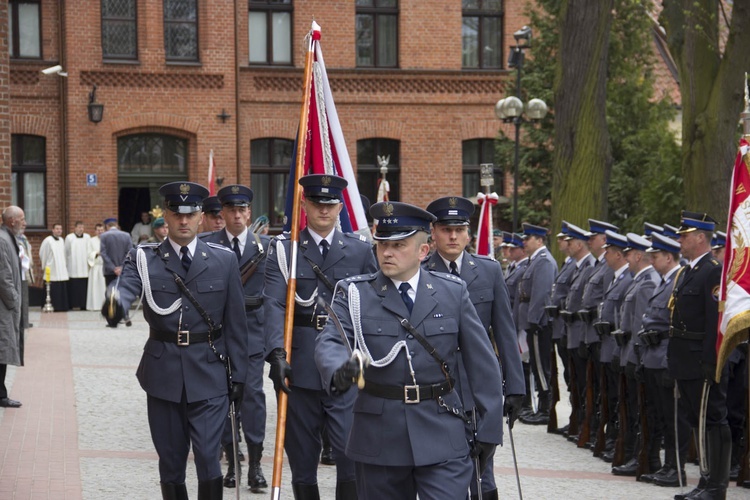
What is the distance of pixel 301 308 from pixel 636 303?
3.64m

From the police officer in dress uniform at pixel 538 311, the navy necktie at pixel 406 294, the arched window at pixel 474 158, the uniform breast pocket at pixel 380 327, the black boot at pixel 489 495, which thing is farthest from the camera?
the arched window at pixel 474 158

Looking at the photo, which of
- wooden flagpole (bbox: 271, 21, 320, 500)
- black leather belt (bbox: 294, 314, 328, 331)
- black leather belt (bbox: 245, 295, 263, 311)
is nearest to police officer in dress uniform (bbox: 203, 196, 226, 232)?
black leather belt (bbox: 245, 295, 263, 311)

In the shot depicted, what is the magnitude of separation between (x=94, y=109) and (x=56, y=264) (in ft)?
14.4

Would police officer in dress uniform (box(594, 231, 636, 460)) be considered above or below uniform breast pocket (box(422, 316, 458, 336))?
below

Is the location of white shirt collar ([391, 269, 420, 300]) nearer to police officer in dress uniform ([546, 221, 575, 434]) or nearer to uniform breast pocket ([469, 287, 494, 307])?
uniform breast pocket ([469, 287, 494, 307])

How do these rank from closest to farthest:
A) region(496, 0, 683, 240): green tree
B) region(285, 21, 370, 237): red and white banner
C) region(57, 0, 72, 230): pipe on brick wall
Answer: region(285, 21, 370, 237): red and white banner
region(57, 0, 72, 230): pipe on brick wall
region(496, 0, 683, 240): green tree

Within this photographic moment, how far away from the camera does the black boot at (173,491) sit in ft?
23.6

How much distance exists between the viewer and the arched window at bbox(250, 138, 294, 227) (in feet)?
105

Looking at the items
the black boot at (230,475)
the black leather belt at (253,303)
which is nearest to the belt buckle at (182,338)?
the black boot at (230,475)

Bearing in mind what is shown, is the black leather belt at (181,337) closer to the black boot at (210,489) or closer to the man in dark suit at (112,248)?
the black boot at (210,489)

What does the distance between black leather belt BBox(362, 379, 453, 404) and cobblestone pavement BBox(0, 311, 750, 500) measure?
11.8 ft

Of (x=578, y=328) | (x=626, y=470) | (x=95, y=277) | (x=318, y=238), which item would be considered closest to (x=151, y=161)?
(x=95, y=277)

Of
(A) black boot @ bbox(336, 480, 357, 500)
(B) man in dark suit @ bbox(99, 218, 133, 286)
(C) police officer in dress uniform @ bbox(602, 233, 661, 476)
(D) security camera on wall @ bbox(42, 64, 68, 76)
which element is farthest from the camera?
(D) security camera on wall @ bbox(42, 64, 68, 76)

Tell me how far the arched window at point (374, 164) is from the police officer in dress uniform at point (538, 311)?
62.5ft
